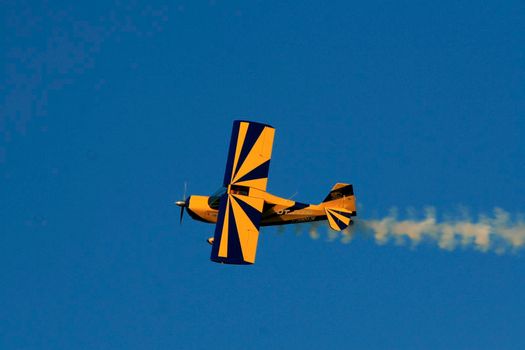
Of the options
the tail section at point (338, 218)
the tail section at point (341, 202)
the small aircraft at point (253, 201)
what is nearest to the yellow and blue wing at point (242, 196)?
the small aircraft at point (253, 201)

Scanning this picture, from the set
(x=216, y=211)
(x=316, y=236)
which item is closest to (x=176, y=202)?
(x=216, y=211)

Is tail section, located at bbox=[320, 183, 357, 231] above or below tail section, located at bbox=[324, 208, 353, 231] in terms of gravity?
above

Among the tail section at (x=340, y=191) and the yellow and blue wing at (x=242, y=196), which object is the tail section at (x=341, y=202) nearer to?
the tail section at (x=340, y=191)

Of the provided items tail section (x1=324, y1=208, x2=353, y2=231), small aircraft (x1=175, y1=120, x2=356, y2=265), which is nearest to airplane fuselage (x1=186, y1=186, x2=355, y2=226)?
small aircraft (x1=175, y1=120, x2=356, y2=265)

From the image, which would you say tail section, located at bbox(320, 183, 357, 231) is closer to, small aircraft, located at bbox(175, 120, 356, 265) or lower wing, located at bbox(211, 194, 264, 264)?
small aircraft, located at bbox(175, 120, 356, 265)

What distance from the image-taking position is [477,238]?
61750 mm

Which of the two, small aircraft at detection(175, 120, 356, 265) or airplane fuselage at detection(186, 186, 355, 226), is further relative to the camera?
airplane fuselage at detection(186, 186, 355, 226)

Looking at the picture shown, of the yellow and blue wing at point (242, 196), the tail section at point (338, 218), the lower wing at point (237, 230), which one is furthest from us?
the tail section at point (338, 218)

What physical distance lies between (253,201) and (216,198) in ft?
5.80

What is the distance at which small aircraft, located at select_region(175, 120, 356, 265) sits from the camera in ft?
206

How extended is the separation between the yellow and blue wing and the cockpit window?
0.33m

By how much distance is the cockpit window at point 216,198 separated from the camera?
64.0 meters

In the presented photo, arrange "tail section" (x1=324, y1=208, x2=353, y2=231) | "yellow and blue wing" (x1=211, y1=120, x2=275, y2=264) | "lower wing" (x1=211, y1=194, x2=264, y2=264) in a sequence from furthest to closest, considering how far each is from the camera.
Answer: "tail section" (x1=324, y1=208, x2=353, y2=231) < "yellow and blue wing" (x1=211, y1=120, x2=275, y2=264) < "lower wing" (x1=211, y1=194, x2=264, y2=264)

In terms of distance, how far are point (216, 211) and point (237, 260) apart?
13.3 feet
